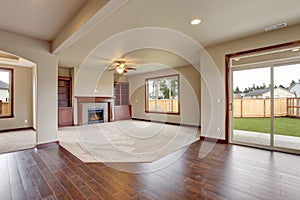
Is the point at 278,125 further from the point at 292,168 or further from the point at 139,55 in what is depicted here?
the point at 139,55

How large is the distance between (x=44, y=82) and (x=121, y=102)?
579cm

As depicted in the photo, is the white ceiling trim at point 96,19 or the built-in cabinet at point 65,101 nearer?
the white ceiling trim at point 96,19

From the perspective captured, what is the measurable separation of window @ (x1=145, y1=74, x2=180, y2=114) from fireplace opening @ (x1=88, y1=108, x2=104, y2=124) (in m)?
2.56

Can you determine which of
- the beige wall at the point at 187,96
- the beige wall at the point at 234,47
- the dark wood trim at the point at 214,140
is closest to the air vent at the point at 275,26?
the beige wall at the point at 234,47

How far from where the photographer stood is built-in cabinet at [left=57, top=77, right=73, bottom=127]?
729 centimetres

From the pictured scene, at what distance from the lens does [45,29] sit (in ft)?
11.6

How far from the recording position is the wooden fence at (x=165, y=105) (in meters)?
8.09

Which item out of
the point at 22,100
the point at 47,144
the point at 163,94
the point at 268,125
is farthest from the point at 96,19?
the point at 163,94

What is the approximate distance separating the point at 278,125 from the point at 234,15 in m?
2.92

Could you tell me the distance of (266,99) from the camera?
4.19 metres

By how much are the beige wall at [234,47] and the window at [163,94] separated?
297cm

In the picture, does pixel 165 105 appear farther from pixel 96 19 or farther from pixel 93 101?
pixel 96 19

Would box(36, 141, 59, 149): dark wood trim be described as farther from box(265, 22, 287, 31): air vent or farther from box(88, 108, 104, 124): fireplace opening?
box(265, 22, 287, 31): air vent

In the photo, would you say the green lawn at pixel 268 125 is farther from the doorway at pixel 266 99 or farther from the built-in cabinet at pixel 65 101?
the built-in cabinet at pixel 65 101
